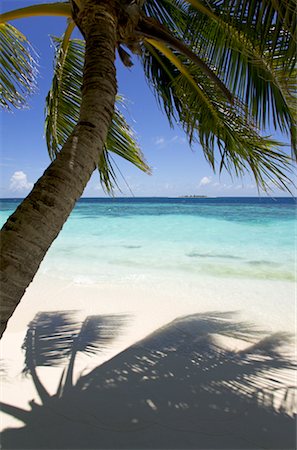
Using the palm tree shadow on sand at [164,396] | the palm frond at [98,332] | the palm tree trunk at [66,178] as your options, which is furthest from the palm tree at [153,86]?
the palm frond at [98,332]

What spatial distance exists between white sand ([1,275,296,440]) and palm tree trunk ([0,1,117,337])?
145cm

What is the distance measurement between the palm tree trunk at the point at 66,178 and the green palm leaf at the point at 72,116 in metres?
1.64

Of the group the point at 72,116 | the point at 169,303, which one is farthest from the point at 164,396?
the point at 72,116

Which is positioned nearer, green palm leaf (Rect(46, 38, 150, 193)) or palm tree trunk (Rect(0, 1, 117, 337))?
palm tree trunk (Rect(0, 1, 117, 337))

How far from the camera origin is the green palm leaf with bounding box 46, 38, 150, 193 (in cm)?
356

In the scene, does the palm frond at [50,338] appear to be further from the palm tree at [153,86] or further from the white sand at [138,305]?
the palm tree at [153,86]

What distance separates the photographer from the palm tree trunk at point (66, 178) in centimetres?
109

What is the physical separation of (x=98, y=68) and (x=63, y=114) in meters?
2.07

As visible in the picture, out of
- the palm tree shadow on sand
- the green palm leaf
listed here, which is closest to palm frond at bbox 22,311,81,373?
the palm tree shadow on sand

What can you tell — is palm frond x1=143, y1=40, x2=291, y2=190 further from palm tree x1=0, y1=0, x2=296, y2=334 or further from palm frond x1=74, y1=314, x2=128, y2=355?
palm frond x1=74, y1=314, x2=128, y2=355

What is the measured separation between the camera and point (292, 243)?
11258mm

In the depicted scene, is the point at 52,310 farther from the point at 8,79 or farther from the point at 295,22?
the point at 295,22

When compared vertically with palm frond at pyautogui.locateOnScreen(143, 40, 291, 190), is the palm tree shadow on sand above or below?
below

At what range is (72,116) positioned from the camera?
3.61 meters
